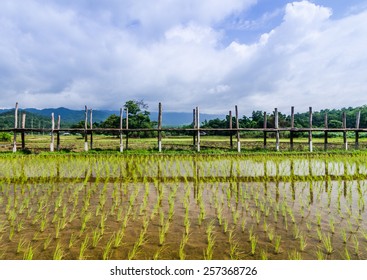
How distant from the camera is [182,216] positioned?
167 inches

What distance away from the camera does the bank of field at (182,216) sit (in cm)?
310

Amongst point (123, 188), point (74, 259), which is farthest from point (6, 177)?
point (74, 259)

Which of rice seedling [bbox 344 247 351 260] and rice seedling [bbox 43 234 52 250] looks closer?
rice seedling [bbox 344 247 351 260]

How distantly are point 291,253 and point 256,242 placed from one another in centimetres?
41

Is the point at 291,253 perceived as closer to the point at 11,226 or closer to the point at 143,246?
the point at 143,246

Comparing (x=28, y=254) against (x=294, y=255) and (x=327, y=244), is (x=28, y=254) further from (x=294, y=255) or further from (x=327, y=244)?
(x=327, y=244)

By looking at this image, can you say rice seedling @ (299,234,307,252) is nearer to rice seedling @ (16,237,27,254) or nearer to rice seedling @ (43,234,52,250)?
Answer: rice seedling @ (43,234,52,250)

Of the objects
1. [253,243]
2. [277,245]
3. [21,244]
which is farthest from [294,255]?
[21,244]

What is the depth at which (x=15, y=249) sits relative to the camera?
10.2ft

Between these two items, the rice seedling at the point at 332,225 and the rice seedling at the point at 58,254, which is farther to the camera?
the rice seedling at the point at 332,225

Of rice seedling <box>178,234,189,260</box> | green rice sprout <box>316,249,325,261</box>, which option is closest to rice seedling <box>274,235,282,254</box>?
green rice sprout <box>316,249,325,261</box>

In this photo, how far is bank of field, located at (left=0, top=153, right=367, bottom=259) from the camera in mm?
3104

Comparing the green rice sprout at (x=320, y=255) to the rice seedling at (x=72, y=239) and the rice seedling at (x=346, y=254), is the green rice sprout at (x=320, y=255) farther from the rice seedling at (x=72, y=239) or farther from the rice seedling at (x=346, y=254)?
the rice seedling at (x=72, y=239)

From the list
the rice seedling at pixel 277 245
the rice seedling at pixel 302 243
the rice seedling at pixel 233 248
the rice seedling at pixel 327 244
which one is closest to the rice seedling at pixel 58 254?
the rice seedling at pixel 233 248
